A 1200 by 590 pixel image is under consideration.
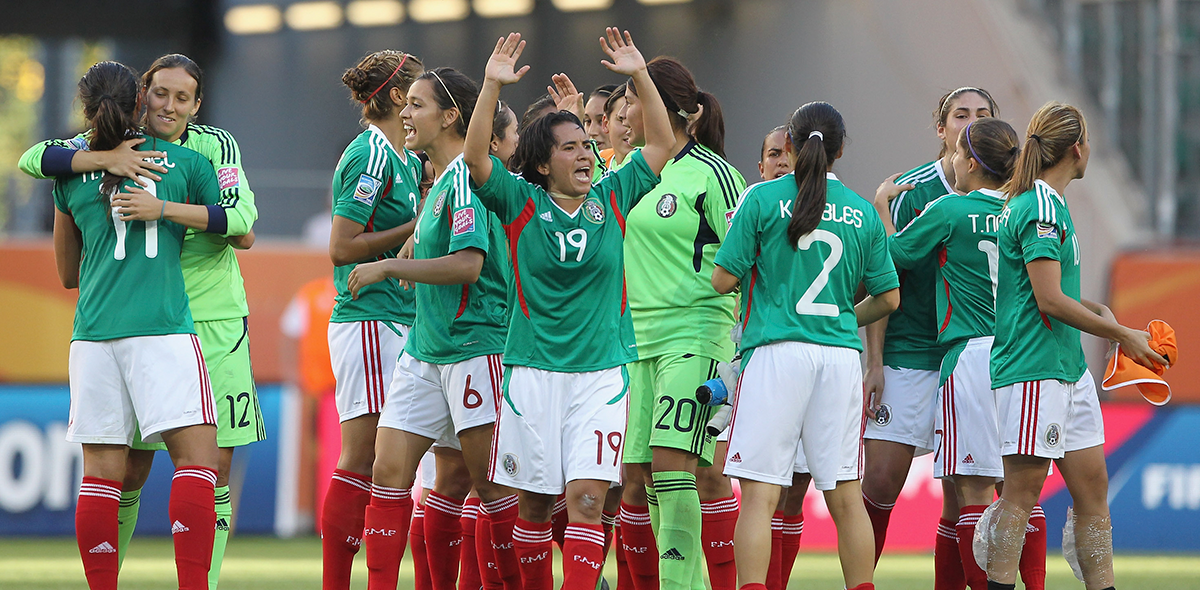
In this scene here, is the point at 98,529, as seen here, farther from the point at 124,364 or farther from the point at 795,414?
the point at 795,414

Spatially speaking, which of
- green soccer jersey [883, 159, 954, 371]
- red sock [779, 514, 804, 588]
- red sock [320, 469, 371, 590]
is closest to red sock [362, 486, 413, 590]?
red sock [320, 469, 371, 590]

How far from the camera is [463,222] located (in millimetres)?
4953

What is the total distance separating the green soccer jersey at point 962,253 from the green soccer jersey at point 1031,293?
10.8 inches

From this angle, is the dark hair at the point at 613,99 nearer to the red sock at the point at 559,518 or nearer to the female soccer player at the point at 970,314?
the female soccer player at the point at 970,314

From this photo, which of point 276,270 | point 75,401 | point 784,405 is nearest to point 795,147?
point 784,405

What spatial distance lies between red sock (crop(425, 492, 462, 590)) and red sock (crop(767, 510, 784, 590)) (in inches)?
55.0

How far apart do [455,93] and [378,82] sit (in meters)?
0.45

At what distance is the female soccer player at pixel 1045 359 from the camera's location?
16.6ft

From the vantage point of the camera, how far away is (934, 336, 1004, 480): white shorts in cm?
556

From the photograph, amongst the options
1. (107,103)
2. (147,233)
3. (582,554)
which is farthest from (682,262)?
(107,103)

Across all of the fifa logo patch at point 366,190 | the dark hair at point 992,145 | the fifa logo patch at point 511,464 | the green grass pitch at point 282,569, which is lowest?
the green grass pitch at point 282,569

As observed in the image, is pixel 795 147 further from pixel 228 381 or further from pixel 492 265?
pixel 228 381

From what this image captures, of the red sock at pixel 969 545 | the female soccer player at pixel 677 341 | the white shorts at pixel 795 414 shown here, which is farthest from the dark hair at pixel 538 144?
the red sock at pixel 969 545

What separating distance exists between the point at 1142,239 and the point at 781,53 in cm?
414
